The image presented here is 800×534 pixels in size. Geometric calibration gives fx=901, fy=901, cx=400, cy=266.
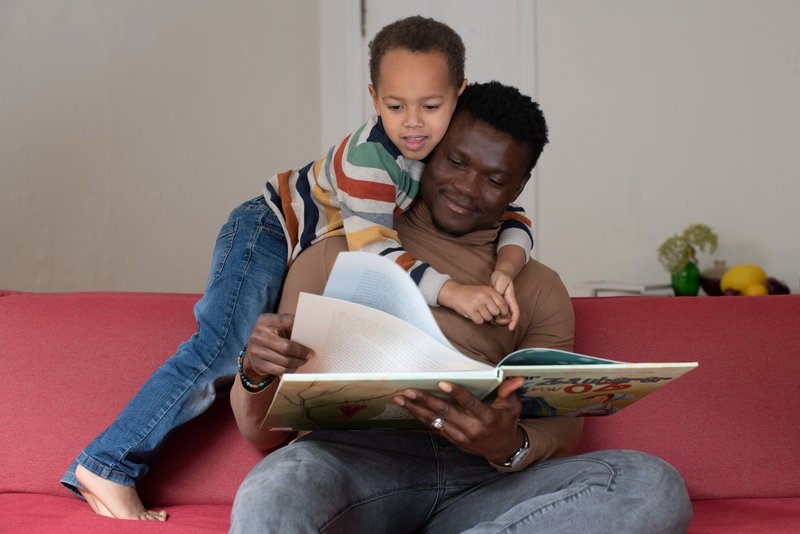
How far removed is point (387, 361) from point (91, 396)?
0.75 m

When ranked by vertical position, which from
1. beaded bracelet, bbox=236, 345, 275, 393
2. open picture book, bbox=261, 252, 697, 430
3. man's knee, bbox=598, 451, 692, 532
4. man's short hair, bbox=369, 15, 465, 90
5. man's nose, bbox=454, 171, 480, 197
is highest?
man's short hair, bbox=369, 15, 465, 90

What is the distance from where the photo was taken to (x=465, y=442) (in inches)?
46.9

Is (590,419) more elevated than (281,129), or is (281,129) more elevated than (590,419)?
(281,129)

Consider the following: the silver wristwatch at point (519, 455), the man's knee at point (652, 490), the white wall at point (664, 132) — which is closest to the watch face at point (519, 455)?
the silver wristwatch at point (519, 455)

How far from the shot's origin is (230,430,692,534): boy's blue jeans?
116cm

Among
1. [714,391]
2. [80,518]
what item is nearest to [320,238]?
[80,518]

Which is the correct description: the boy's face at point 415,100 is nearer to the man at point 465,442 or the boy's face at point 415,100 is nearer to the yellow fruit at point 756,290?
the man at point 465,442

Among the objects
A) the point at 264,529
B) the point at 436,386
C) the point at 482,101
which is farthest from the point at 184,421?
the point at 482,101

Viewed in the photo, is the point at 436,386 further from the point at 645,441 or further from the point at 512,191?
the point at 645,441

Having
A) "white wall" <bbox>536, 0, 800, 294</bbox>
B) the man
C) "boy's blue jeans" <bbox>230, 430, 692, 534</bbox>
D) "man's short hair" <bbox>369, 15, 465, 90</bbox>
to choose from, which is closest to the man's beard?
the man

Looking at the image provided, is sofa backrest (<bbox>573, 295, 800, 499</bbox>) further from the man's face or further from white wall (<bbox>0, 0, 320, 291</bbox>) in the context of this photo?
white wall (<bbox>0, 0, 320, 291</bbox>)

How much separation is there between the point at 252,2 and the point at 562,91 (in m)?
1.42

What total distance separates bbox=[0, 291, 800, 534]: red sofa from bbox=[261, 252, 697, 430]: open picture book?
1.44 ft

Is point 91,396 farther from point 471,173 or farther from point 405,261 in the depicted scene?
point 471,173
